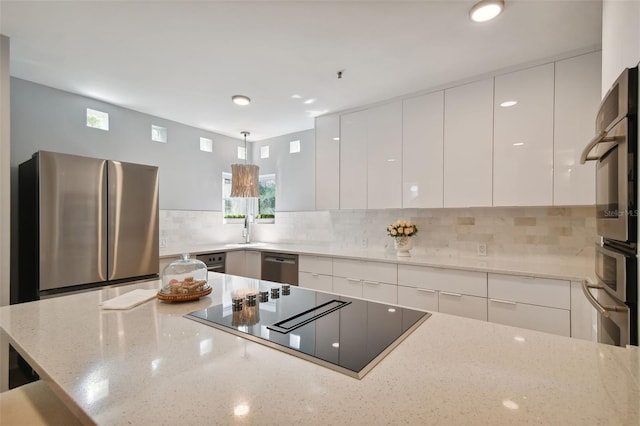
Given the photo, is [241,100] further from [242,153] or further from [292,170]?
[242,153]

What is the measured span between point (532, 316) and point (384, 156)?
1.84m

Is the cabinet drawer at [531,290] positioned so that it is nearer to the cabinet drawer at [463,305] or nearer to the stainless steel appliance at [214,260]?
the cabinet drawer at [463,305]

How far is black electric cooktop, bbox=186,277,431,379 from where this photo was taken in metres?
0.82

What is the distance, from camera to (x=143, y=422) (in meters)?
0.57

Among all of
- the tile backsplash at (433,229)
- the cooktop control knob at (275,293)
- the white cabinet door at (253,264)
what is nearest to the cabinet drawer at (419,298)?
the tile backsplash at (433,229)

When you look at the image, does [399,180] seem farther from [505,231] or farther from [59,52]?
[59,52]

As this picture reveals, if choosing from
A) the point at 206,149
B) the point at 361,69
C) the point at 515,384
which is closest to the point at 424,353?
the point at 515,384

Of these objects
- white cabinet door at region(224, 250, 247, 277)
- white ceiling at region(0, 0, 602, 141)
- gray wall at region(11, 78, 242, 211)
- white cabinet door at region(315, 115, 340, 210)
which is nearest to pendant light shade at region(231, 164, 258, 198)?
gray wall at region(11, 78, 242, 211)

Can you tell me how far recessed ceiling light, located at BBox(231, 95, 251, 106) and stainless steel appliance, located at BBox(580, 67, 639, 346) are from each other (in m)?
2.75

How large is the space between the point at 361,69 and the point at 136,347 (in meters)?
2.40

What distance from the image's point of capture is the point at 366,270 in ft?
9.23

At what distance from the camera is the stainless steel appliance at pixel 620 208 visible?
0.95m

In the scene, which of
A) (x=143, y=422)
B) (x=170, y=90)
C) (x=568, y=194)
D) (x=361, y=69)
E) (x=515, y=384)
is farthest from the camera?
(x=170, y=90)

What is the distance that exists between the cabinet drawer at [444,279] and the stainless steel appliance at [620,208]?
959 mm
